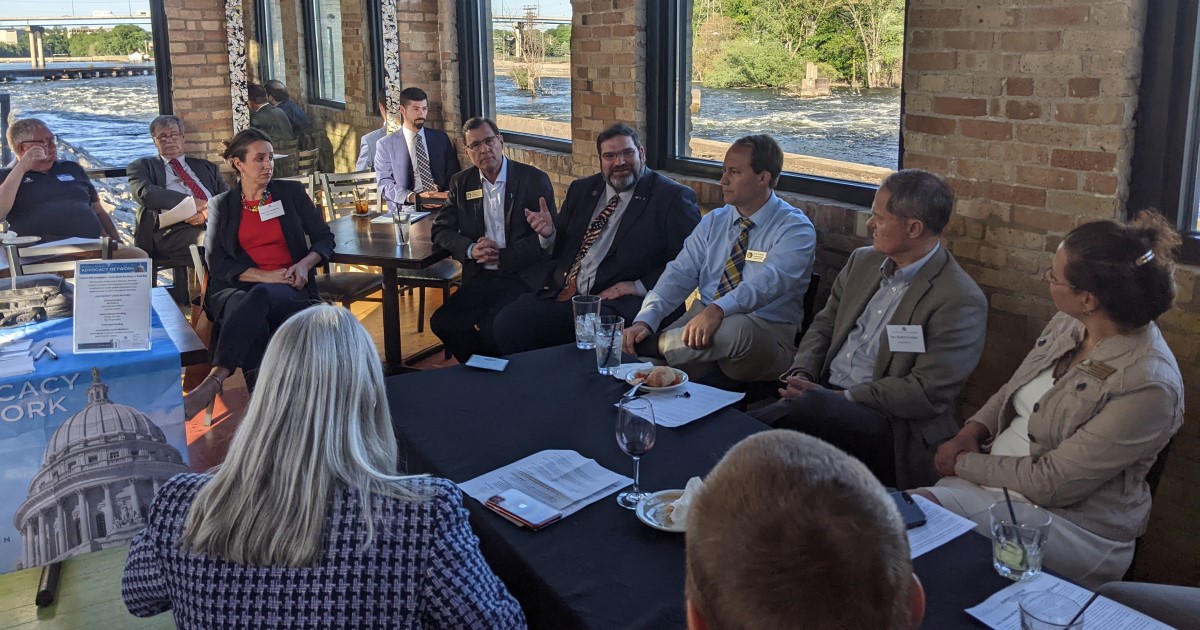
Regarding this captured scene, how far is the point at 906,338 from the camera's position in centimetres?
311

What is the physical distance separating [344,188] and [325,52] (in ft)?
14.9

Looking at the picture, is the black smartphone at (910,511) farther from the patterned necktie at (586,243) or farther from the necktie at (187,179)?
the necktie at (187,179)

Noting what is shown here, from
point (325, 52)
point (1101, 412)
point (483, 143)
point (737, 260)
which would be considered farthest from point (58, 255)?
point (325, 52)

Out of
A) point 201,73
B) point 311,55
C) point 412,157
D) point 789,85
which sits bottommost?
point 412,157

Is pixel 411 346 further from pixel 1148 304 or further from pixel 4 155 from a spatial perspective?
pixel 1148 304

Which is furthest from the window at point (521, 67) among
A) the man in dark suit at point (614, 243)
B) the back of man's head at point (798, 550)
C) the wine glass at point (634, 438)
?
the back of man's head at point (798, 550)

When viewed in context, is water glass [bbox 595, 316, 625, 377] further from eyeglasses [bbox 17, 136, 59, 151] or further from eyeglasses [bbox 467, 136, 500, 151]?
eyeglasses [bbox 17, 136, 59, 151]

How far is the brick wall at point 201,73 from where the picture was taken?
761 cm

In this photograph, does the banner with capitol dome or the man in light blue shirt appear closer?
the banner with capitol dome

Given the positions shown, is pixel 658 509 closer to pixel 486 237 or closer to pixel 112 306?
pixel 112 306

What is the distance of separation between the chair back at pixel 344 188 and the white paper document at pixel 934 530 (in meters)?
5.58

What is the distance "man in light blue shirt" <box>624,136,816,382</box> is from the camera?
3715 mm

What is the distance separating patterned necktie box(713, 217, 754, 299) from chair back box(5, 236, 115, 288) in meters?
3.27

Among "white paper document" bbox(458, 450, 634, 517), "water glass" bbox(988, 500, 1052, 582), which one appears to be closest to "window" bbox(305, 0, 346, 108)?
"white paper document" bbox(458, 450, 634, 517)
